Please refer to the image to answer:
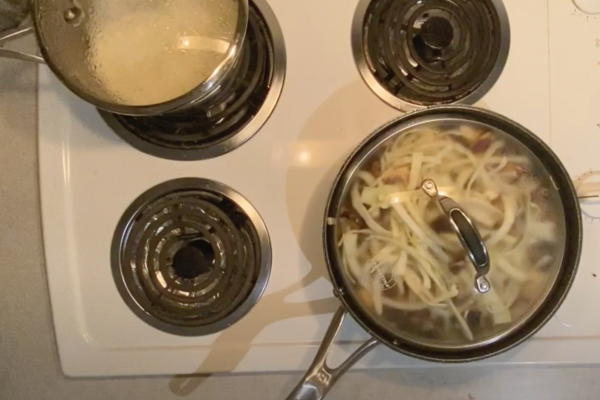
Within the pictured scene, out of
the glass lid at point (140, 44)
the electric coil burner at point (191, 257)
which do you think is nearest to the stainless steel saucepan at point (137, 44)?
the glass lid at point (140, 44)

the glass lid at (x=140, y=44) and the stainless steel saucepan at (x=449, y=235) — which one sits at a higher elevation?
the glass lid at (x=140, y=44)

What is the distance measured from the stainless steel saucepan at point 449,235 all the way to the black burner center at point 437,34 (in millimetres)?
160

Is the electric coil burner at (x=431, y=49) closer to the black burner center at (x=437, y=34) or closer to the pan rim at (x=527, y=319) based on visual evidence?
the black burner center at (x=437, y=34)

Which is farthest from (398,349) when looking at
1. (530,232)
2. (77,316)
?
(77,316)

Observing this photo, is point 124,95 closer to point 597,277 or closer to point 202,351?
point 202,351

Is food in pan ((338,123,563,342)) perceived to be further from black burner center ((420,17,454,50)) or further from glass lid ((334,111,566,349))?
black burner center ((420,17,454,50))

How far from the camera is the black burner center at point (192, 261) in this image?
76cm

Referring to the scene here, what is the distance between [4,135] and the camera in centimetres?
83

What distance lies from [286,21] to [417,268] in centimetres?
37

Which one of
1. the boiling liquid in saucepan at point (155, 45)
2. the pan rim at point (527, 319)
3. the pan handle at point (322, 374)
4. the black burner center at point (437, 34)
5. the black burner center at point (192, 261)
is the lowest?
the pan handle at point (322, 374)

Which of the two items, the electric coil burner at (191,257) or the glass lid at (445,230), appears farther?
the electric coil burner at (191,257)

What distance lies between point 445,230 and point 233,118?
0.32 metres

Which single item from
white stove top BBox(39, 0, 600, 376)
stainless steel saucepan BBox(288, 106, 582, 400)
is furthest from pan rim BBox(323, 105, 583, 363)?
white stove top BBox(39, 0, 600, 376)

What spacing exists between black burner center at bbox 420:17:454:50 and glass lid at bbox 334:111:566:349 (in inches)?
6.3
